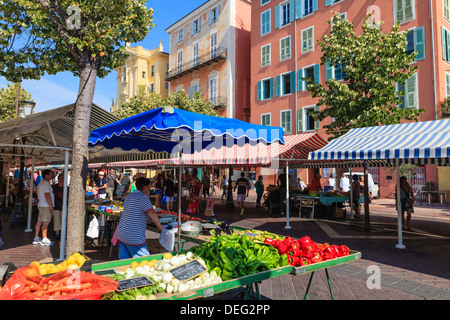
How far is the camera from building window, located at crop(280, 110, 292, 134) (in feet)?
80.5

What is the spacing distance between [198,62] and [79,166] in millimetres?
29934

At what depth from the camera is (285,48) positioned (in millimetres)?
→ 25094

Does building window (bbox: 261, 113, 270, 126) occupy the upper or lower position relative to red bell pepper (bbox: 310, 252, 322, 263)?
upper

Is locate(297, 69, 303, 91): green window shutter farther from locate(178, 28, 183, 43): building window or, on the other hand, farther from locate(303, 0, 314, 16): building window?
locate(178, 28, 183, 43): building window

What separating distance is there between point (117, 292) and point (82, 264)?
0.62m

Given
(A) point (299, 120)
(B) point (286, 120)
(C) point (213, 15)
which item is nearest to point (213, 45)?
(C) point (213, 15)

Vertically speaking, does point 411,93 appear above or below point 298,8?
below

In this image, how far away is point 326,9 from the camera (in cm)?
2252

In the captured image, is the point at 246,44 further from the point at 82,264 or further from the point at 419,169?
the point at 82,264

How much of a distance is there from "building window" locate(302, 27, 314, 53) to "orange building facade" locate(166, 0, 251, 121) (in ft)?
25.5

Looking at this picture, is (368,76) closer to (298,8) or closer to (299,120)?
(299,120)

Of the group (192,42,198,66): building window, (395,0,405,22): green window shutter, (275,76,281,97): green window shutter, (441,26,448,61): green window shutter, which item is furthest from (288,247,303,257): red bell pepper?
(192,42,198,66): building window

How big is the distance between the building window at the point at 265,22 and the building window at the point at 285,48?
234 centimetres

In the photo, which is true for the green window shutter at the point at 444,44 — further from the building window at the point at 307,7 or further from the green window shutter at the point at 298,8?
the green window shutter at the point at 298,8
